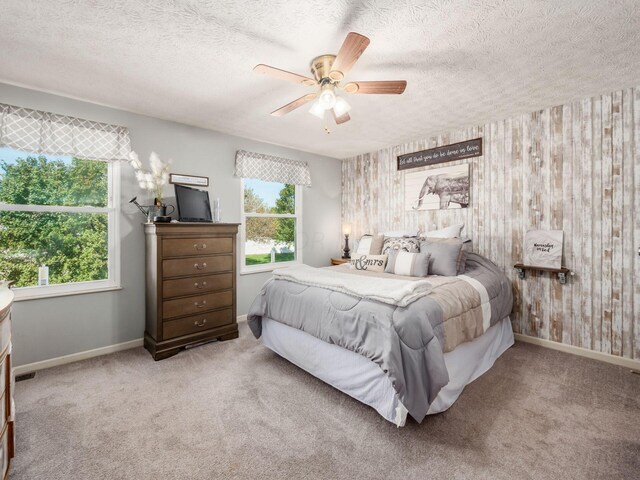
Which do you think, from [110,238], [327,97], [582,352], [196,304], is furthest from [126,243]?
[582,352]

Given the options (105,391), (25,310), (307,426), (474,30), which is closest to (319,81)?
(474,30)

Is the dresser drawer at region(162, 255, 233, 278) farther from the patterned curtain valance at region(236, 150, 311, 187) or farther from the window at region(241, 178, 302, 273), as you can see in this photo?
the patterned curtain valance at region(236, 150, 311, 187)

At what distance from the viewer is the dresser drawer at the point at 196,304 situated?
293 cm

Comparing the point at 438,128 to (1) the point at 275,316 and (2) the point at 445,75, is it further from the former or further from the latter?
(1) the point at 275,316

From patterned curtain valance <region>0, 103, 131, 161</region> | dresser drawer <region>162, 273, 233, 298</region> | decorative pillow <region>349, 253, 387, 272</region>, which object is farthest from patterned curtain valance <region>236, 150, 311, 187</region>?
decorative pillow <region>349, 253, 387, 272</region>

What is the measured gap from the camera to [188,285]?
3.05 meters

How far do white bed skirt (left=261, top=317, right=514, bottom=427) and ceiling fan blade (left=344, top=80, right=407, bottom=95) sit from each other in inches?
70.8

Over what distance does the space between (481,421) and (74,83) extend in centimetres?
391

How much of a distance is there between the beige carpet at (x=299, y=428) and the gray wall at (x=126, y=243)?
32 centimetres

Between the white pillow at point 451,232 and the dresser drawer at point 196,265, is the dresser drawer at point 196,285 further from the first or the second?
the white pillow at point 451,232

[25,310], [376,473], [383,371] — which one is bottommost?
[376,473]

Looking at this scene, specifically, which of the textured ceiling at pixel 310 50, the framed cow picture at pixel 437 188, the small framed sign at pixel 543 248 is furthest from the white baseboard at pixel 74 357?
the small framed sign at pixel 543 248

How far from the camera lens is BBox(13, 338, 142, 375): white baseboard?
102 inches

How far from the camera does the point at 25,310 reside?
2.59 m
